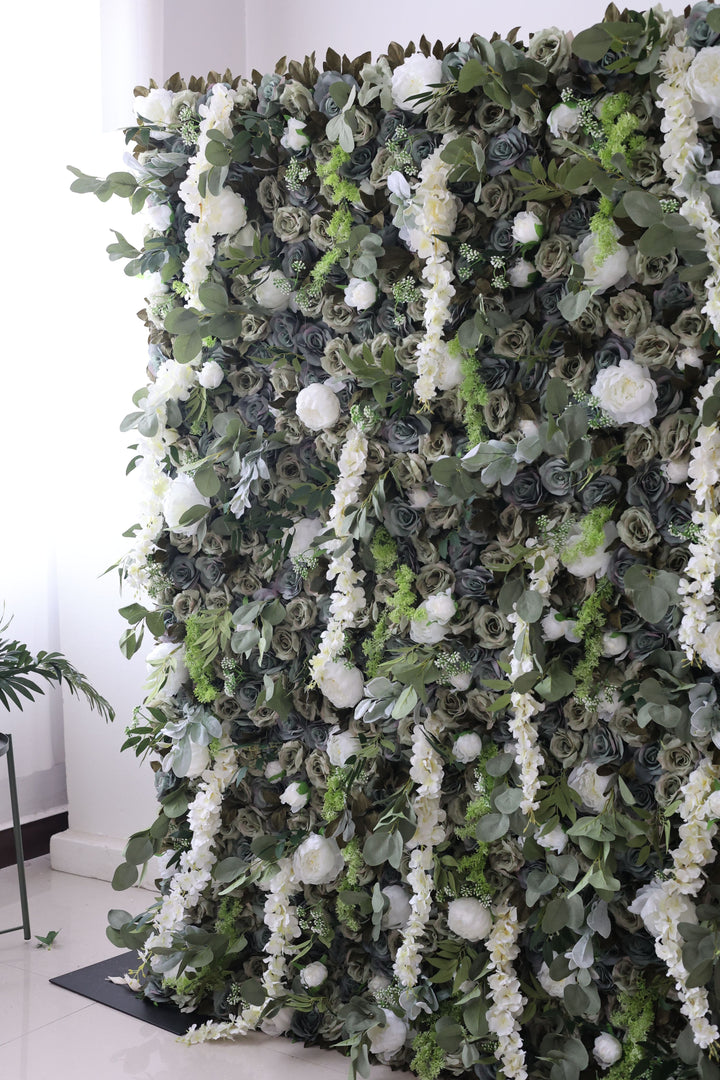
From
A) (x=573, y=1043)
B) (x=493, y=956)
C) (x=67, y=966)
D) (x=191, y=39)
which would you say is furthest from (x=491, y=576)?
(x=191, y=39)

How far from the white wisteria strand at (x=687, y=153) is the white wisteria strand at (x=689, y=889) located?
0.76m

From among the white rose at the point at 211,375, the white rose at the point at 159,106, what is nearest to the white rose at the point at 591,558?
the white rose at the point at 211,375

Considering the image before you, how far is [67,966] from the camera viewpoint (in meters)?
2.48

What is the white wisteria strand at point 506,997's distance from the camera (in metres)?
1.89

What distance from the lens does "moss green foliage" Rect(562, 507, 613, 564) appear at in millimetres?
1766

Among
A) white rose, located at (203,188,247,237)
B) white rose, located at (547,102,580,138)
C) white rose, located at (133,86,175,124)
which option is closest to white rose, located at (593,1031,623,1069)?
white rose, located at (547,102,580,138)

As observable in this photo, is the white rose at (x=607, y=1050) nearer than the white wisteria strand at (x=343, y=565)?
Yes

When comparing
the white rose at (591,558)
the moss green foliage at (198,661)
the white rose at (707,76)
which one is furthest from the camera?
the moss green foliage at (198,661)

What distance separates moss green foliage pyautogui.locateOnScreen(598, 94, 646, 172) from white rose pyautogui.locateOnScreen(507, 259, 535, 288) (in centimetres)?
21

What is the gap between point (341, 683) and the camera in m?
2.01

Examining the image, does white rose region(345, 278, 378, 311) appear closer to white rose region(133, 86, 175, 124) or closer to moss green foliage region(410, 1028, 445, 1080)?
white rose region(133, 86, 175, 124)

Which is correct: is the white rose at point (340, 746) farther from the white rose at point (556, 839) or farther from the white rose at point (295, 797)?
the white rose at point (556, 839)

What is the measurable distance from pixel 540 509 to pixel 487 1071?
1074mm

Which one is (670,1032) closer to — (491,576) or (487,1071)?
(487,1071)
